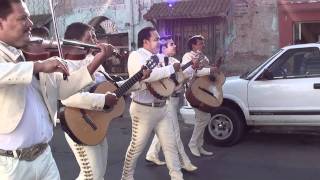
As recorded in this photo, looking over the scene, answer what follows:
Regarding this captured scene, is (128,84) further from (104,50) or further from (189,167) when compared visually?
(189,167)

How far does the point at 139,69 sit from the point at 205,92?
2548mm

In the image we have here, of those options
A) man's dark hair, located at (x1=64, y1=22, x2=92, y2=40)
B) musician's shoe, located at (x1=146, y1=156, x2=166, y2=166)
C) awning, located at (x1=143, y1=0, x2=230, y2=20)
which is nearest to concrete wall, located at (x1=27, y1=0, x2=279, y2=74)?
awning, located at (x1=143, y1=0, x2=230, y2=20)

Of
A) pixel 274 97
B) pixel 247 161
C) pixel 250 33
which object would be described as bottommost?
pixel 247 161

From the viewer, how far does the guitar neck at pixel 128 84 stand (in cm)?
553

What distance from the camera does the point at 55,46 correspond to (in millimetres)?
3795

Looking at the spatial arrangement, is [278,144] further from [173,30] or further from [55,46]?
[173,30]

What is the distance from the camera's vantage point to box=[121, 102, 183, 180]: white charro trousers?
6.38 m

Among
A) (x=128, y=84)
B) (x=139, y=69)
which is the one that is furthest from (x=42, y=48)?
(x=139, y=69)

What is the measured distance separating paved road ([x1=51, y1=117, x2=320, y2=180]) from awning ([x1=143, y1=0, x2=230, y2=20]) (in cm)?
597

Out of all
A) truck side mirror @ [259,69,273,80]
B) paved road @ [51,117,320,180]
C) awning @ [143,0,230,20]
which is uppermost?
awning @ [143,0,230,20]

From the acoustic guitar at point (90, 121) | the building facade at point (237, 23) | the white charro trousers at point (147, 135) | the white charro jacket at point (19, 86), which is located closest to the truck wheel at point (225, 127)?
the white charro trousers at point (147, 135)

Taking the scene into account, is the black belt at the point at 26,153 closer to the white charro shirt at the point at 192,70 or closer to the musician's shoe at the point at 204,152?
the white charro shirt at the point at 192,70

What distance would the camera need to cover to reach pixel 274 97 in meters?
9.33

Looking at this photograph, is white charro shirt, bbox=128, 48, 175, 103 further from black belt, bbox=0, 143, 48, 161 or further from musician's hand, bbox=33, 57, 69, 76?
musician's hand, bbox=33, 57, 69, 76
